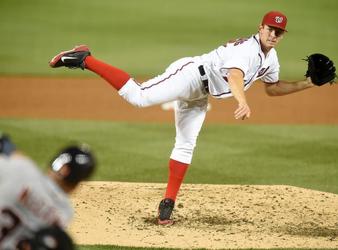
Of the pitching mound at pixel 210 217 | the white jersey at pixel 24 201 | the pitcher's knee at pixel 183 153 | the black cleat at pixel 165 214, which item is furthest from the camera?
the pitcher's knee at pixel 183 153

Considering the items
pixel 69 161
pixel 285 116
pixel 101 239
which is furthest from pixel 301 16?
pixel 69 161

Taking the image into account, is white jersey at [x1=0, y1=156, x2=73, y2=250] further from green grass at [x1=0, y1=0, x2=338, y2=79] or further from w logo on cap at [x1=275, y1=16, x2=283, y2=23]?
green grass at [x1=0, y1=0, x2=338, y2=79]

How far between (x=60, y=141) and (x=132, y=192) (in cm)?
260

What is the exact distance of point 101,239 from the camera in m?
6.88

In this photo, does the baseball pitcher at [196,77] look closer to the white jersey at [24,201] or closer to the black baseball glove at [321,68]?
the black baseball glove at [321,68]

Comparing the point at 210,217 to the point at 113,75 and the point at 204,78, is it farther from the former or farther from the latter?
the point at 113,75

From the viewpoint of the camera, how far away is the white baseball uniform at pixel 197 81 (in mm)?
7195

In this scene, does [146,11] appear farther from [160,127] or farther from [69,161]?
[69,161]

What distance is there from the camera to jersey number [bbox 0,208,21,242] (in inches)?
158

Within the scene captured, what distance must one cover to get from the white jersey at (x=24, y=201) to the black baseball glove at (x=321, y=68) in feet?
12.6

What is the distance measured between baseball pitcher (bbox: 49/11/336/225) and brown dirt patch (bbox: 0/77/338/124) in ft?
15.6

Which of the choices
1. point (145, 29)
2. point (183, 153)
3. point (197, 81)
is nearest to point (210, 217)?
point (183, 153)

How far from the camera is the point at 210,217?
7742mm

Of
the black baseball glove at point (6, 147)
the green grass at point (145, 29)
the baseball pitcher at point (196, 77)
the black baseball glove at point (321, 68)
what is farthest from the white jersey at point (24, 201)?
the green grass at point (145, 29)
